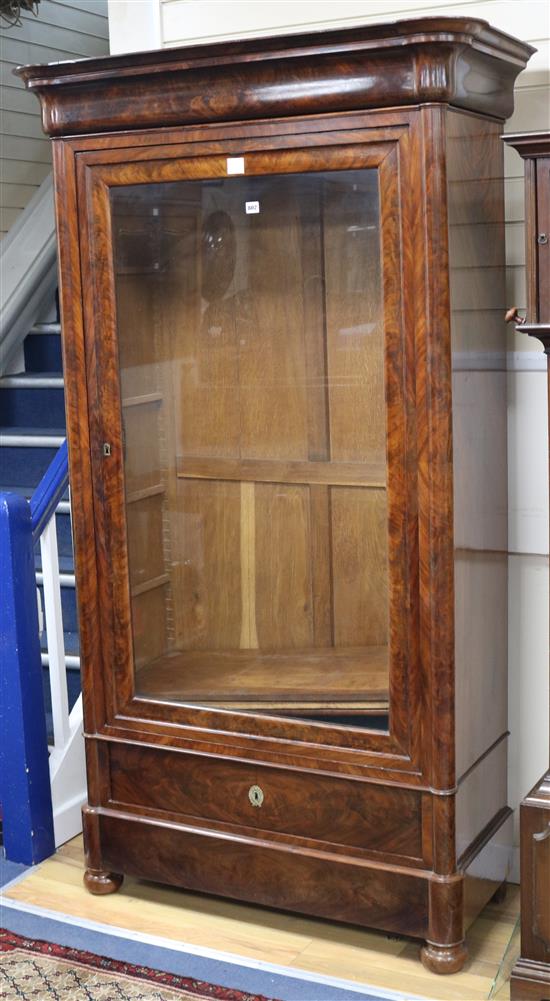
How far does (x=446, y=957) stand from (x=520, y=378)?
127cm

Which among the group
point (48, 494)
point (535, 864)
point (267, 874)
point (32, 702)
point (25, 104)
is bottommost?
point (267, 874)

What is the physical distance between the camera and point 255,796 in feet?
8.52

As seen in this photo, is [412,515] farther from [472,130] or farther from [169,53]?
[169,53]

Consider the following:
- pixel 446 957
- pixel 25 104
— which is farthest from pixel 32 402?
pixel 446 957

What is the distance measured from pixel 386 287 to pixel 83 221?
701 mm

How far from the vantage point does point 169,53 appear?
7.66 feet

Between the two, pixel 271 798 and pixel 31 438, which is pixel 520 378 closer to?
pixel 271 798

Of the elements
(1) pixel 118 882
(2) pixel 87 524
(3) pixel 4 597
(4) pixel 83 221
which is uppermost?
(4) pixel 83 221

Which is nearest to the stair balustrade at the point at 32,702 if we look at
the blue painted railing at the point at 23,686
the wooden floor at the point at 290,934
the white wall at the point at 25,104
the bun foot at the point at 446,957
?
the blue painted railing at the point at 23,686

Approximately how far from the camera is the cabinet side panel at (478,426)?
234 centimetres

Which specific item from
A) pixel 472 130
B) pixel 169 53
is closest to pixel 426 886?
pixel 472 130

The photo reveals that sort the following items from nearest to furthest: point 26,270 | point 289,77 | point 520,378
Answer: point 289,77, point 520,378, point 26,270

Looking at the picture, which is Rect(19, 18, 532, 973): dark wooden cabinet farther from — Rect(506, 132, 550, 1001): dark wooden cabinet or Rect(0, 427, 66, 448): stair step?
Rect(0, 427, 66, 448): stair step

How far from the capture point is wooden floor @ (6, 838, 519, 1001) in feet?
8.02
